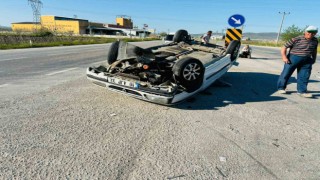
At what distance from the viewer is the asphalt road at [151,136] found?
7.47ft

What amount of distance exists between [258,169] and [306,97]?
395 centimetres

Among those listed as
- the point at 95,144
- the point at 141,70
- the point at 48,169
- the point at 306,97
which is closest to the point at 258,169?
the point at 95,144

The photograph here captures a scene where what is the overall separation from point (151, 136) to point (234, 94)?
3.00 m

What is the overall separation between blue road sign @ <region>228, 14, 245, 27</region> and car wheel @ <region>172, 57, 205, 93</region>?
5.94 meters

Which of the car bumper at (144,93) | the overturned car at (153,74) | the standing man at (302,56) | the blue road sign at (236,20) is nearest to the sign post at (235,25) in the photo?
the blue road sign at (236,20)

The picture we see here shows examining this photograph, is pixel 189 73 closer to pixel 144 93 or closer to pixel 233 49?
pixel 144 93

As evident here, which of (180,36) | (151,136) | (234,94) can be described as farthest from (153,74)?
(180,36)

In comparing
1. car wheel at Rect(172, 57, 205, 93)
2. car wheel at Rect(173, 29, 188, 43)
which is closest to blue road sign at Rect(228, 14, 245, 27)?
car wheel at Rect(173, 29, 188, 43)

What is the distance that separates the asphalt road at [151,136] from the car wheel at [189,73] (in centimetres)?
46

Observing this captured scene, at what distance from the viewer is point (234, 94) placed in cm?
531

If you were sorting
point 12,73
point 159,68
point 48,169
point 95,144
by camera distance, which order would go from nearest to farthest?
point 48,169 → point 95,144 → point 159,68 → point 12,73

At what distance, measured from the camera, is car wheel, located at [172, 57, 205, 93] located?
12.5 feet

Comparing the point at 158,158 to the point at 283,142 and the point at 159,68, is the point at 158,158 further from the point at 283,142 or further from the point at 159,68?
the point at 159,68

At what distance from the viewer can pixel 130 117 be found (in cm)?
361
